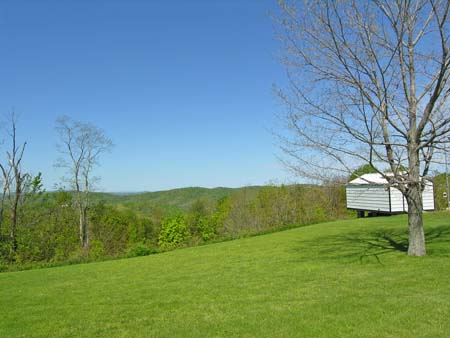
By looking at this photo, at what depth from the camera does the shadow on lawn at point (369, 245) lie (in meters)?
7.50

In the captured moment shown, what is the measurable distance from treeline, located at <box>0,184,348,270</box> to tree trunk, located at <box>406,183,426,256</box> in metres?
3.98

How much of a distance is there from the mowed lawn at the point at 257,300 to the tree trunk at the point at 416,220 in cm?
26

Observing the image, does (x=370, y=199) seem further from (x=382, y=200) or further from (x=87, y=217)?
(x=87, y=217)

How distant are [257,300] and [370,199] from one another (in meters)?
16.8

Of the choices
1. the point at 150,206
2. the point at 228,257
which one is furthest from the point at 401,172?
the point at 150,206

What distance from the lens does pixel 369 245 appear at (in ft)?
28.8

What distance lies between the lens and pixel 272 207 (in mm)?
29297

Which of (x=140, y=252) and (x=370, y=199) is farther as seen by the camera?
(x=370, y=199)

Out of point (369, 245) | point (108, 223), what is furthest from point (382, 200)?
point (108, 223)

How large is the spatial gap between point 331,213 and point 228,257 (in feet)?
60.0

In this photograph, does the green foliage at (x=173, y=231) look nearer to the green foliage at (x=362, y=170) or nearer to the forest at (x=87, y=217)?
the forest at (x=87, y=217)

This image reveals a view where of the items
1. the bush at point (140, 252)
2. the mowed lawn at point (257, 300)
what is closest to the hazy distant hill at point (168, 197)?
the bush at point (140, 252)

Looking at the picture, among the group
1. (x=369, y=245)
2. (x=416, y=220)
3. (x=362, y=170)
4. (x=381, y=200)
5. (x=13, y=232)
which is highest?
(x=362, y=170)

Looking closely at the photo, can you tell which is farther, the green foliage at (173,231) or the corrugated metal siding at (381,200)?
the green foliage at (173,231)
